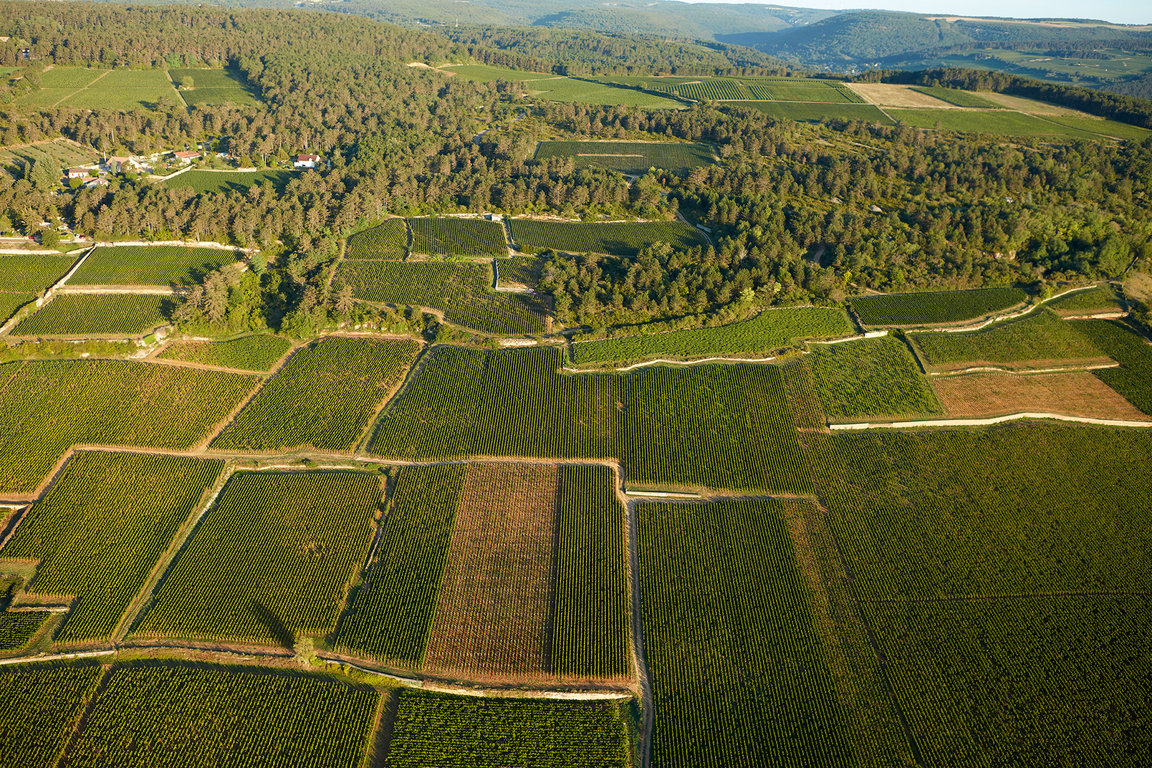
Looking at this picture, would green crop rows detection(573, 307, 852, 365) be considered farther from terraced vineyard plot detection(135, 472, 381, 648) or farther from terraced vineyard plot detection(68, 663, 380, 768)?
terraced vineyard plot detection(68, 663, 380, 768)

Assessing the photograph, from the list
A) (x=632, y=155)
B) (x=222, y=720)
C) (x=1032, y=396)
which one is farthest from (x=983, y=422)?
(x=632, y=155)

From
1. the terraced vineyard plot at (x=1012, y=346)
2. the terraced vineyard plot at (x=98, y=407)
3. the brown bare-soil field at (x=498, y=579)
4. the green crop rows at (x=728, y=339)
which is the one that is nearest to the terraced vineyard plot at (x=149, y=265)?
the terraced vineyard plot at (x=98, y=407)

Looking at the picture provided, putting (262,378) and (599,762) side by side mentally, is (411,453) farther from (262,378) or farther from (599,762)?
(599,762)

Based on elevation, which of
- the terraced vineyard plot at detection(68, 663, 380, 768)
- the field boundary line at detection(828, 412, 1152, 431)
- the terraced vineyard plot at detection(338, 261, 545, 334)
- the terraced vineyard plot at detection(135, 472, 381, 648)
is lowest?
the terraced vineyard plot at detection(68, 663, 380, 768)

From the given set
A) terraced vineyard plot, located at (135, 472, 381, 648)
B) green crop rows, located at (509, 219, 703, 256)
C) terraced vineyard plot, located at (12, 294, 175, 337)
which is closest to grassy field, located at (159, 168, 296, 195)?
terraced vineyard plot, located at (12, 294, 175, 337)

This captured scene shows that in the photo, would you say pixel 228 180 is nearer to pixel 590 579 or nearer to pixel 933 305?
pixel 590 579
